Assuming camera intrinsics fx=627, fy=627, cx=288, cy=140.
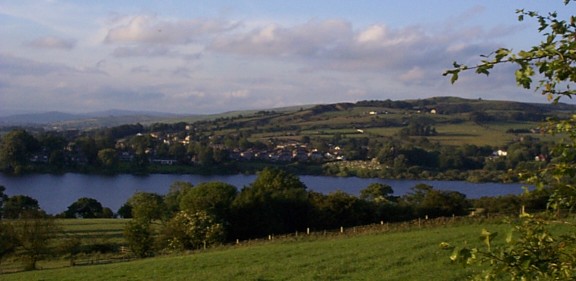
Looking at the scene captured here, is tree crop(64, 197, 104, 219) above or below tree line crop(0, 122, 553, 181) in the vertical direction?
below

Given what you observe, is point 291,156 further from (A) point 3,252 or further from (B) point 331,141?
(A) point 3,252

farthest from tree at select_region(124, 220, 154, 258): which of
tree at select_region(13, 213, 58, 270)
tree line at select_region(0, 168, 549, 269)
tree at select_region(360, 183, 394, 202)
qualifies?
tree at select_region(360, 183, 394, 202)

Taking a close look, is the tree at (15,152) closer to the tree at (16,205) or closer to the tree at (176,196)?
the tree at (16,205)

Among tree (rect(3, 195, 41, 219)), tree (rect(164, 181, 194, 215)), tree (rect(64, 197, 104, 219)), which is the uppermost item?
tree (rect(164, 181, 194, 215))

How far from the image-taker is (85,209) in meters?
56.6

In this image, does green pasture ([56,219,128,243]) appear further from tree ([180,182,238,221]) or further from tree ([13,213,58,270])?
tree ([180,182,238,221])

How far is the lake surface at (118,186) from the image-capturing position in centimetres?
6119

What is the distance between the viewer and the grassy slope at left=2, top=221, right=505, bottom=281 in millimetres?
13602

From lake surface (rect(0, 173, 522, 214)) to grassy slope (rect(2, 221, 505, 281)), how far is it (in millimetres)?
39825

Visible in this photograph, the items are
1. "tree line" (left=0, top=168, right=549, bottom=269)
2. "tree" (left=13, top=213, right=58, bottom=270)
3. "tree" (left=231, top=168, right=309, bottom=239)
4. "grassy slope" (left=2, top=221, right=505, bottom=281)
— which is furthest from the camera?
"tree" (left=231, top=168, right=309, bottom=239)

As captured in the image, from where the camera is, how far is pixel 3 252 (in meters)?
29.0

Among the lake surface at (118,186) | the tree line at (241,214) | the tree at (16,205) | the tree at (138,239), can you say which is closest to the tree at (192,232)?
the tree line at (241,214)

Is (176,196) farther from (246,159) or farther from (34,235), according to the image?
(246,159)

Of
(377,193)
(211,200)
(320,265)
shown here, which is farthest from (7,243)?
(377,193)
